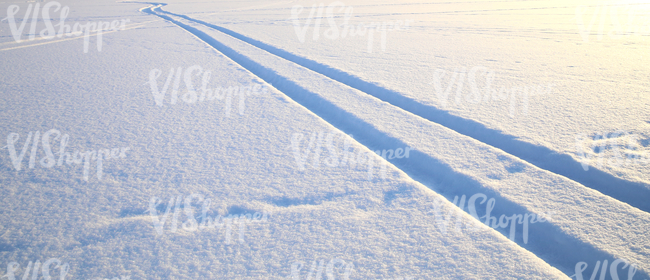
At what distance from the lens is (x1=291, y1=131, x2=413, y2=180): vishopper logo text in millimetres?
2871

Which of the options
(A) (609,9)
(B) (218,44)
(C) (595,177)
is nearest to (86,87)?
(B) (218,44)

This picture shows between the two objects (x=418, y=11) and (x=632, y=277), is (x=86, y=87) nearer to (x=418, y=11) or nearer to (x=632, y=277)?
(x=632, y=277)

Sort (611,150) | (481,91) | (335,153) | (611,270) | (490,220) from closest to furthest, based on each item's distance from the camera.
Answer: (611,270)
(490,220)
(611,150)
(335,153)
(481,91)

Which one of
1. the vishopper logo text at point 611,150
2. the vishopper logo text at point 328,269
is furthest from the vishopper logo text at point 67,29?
the vishopper logo text at point 611,150

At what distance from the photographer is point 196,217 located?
2277 mm

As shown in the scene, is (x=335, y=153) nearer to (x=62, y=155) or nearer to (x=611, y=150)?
(x=611, y=150)

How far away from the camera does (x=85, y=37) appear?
911cm

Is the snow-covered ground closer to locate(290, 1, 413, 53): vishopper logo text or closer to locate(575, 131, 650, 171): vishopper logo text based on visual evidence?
locate(575, 131, 650, 171): vishopper logo text

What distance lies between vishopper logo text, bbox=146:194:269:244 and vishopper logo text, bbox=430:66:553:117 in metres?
2.43

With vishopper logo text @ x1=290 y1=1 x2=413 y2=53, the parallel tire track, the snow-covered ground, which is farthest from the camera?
vishopper logo text @ x1=290 y1=1 x2=413 y2=53

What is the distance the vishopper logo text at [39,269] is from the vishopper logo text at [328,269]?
1151mm

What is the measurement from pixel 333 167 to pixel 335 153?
0.22m

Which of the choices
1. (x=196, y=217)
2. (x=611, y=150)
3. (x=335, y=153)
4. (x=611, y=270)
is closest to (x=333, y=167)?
(x=335, y=153)

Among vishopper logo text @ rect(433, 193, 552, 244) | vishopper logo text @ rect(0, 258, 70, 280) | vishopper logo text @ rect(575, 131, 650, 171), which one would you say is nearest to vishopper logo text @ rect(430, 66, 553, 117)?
vishopper logo text @ rect(575, 131, 650, 171)
